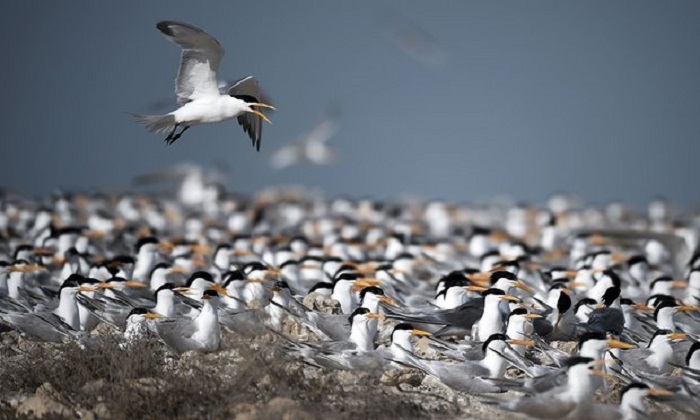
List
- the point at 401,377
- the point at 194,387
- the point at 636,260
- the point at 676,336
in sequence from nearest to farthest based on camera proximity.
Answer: the point at 194,387 < the point at 401,377 < the point at 676,336 < the point at 636,260

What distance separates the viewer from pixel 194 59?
1080 cm

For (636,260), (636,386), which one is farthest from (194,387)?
(636,260)

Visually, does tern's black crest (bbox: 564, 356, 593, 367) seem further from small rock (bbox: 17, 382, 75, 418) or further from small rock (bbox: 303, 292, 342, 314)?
small rock (bbox: 17, 382, 75, 418)

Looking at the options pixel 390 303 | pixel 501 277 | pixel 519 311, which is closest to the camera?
pixel 519 311

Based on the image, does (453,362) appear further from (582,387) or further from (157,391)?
(157,391)

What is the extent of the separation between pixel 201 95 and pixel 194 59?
530 millimetres

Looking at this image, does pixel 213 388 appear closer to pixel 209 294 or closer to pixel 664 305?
pixel 209 294

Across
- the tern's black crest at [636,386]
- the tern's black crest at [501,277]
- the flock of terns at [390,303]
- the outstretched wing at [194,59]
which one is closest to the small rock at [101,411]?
the flock of terns at [390,303]

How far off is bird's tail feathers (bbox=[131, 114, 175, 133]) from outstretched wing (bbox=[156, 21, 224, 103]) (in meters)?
0.26

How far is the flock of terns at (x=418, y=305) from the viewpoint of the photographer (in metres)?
9.05

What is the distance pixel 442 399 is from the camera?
9000 millimetres

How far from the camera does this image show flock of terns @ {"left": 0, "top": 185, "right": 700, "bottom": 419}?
9.05 metres

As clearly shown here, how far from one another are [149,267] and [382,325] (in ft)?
16.5

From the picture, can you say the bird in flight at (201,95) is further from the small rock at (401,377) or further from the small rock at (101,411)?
the small rock at (101,411)
